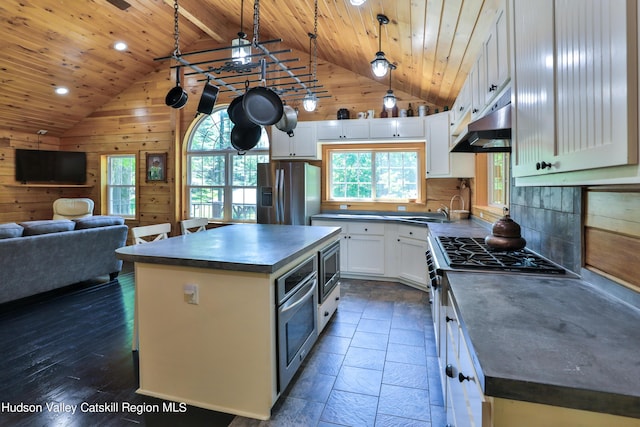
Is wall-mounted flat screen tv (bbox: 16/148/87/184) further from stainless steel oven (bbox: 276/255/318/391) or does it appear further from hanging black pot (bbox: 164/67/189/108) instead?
stainless steel oven (bbox: 276/255/318/391)

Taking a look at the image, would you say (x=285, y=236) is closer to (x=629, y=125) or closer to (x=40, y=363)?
(x=40, y=363)

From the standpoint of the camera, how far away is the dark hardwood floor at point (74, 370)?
6.01ft

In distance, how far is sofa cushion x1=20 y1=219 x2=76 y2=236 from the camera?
11.5ft

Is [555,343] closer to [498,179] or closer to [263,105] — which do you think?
[263,105]

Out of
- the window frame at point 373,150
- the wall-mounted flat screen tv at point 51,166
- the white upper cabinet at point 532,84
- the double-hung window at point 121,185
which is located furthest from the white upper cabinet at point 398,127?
the wall-mounted flat screen tv at point 51,166

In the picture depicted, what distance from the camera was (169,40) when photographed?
5.64 metres

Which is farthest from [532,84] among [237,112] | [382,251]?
[382,251]

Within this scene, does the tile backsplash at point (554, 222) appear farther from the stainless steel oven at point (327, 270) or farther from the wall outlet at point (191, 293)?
the wall outlet at point (191, 293)

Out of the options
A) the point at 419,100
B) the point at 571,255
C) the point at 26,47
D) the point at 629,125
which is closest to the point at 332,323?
the point at 571,255

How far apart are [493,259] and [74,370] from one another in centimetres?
285

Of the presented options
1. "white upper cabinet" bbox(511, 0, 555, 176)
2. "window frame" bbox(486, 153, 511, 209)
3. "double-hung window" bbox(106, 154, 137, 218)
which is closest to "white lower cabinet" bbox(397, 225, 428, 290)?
"window frame" bbox(486, 153, 511, 209)

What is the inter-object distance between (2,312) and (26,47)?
12.3 ft

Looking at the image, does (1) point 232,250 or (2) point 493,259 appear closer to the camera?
(2) point 493,259

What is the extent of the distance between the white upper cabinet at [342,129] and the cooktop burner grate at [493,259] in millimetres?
2692
